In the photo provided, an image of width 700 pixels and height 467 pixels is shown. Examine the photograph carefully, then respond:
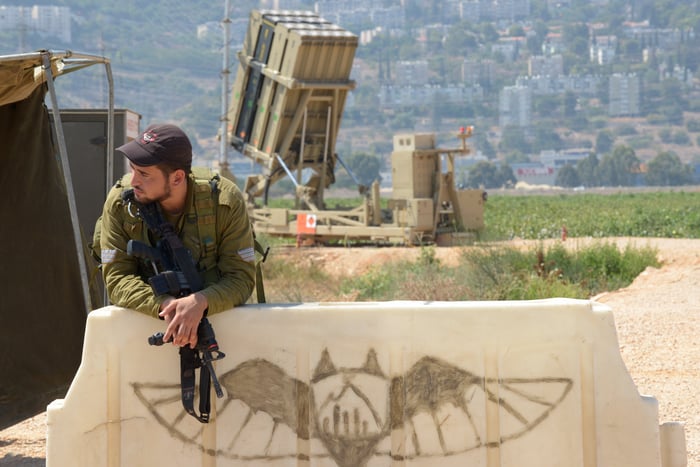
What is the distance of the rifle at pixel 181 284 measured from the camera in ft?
14.7

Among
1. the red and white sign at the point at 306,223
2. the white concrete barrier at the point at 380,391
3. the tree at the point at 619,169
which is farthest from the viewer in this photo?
the tree at the point at 619,169

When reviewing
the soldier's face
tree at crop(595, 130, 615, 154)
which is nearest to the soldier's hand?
the soldier's face

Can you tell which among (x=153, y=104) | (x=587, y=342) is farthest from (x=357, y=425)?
(x=153, y=104)

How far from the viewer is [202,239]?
4727 mm

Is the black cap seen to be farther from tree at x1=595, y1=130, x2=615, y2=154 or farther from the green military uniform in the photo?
tree at x1=595, y1=130, x2=615, y2=154

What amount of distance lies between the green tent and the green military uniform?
5.94 feet

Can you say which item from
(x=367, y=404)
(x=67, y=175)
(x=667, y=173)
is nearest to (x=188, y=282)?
(x=367, y=404)

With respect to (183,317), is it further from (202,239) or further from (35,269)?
(35,269)

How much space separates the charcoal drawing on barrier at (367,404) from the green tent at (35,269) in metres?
2.13

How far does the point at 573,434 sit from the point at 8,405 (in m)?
3.46

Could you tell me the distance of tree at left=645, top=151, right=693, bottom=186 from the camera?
464ft

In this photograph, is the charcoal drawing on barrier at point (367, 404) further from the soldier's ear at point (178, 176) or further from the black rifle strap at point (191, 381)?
the soldier's ear at point (178, 176)

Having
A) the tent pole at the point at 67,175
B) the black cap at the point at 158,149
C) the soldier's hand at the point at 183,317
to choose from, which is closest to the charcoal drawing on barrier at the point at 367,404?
the soldier's hand at the point at 183,317

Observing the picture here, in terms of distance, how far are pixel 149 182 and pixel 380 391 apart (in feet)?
4.00
